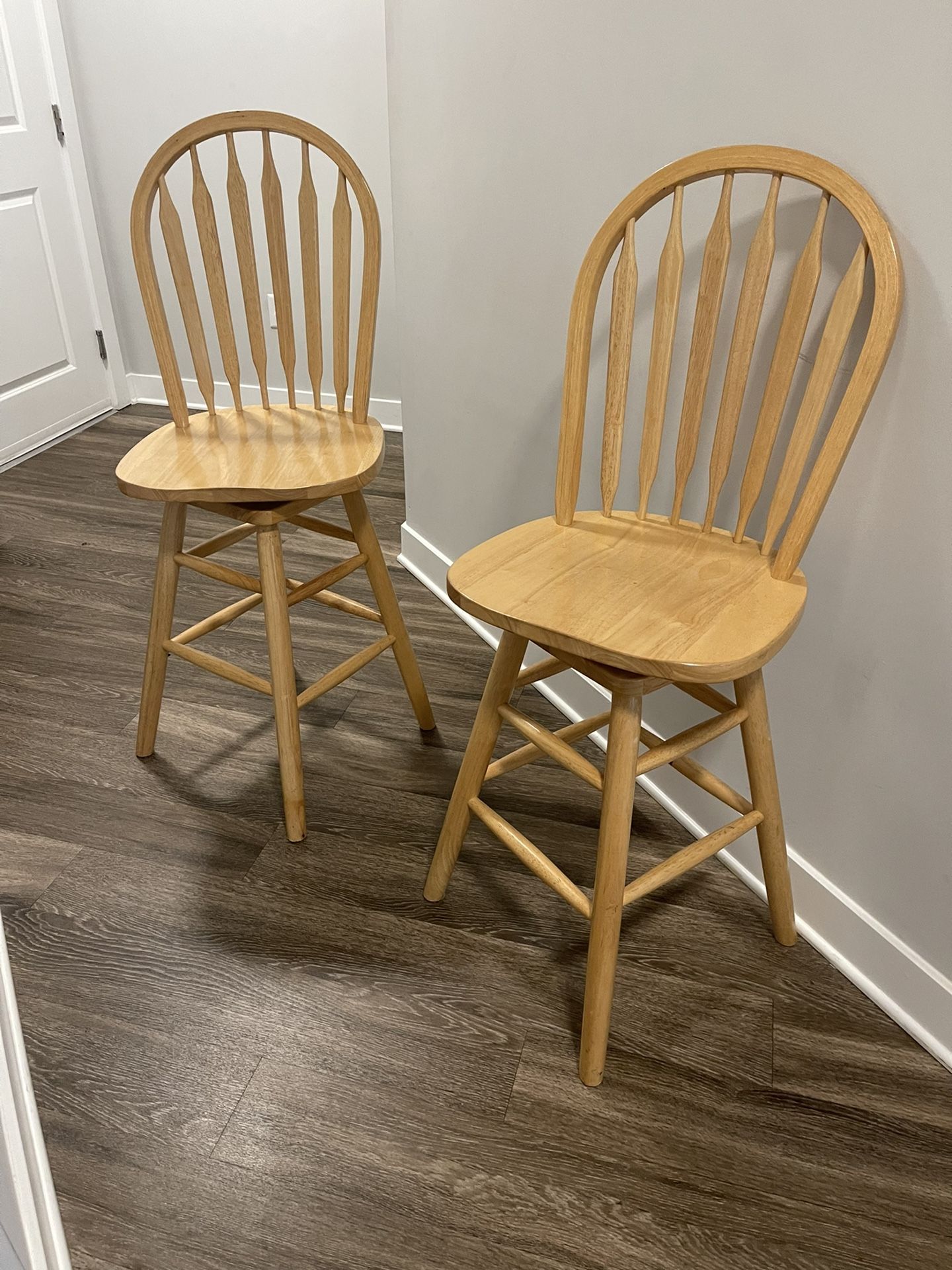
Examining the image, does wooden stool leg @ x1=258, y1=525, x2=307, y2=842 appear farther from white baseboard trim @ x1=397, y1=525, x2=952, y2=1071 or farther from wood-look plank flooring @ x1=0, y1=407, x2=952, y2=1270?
white baseboard trim @ x1=397, y1=525, x2=952, y2=1071

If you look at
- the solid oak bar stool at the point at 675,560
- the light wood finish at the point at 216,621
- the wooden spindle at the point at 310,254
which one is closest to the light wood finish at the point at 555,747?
the solid oak bar stool at the point at 675,560

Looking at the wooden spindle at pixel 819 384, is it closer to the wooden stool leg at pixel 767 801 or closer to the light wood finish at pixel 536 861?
the wooden stool leg at pixel 767 801

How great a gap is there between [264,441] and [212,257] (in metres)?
0.29

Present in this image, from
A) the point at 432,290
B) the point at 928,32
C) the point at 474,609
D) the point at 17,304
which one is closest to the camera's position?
the point at 928,32

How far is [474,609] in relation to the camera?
3.34 feet

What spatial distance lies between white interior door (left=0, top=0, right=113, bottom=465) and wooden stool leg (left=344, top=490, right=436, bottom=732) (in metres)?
1.78

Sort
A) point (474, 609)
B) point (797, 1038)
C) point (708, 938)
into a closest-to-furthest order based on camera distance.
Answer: point (474, 609)
point (797, 1038)
point (708, 938)

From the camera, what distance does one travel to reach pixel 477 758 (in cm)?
121

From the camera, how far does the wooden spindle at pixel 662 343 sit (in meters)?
1.10

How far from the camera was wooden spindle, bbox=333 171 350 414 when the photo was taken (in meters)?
1.41

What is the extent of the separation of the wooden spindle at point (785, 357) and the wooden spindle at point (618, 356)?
0.18 m

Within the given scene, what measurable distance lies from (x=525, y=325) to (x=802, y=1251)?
1363 millimetres

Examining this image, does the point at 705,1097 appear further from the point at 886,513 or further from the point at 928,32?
the point at 928,32

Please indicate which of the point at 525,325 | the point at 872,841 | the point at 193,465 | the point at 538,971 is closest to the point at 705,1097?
the point at 538,971
